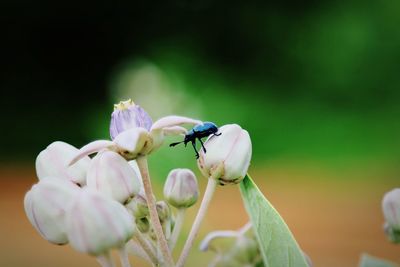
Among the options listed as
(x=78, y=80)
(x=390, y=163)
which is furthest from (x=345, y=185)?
(x=78, y=80)

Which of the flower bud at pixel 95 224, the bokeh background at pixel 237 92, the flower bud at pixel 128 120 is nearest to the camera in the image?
the flower bud at pixel 95 224

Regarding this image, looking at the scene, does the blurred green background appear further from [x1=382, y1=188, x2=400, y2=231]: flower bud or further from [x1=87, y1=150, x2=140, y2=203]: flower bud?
[x1=87, y1=150, x2=140, y2=203]: flower bud

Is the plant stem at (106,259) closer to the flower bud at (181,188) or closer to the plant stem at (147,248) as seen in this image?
the plant stem at (147,248)

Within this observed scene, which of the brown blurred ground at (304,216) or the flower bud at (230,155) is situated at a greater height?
the flower bud at (230,155)

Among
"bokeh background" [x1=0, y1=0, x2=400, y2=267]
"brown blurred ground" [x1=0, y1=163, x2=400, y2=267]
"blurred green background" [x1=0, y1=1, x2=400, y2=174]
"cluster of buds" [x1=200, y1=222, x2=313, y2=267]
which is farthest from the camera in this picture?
"blurred green background" [x1=0, y1=1, x2=400, y2=174]

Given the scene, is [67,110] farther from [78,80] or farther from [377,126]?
[377,126]

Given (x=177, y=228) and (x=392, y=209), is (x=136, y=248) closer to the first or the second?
(x=177, y=228)

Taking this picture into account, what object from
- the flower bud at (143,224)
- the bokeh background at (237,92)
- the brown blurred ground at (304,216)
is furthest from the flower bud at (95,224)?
the bokeh background at (237,92)

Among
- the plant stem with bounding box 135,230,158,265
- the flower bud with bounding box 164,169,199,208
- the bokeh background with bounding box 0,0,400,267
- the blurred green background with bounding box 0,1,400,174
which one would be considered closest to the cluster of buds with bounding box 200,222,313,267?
the flower bud with bounding box 164,169,199,208
